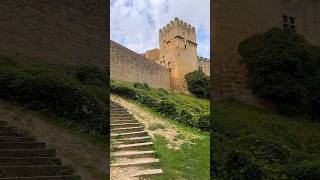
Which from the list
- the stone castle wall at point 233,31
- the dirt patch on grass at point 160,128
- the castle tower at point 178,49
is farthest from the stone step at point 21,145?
the castle tower at point 178,49

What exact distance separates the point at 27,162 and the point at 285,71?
424 inches

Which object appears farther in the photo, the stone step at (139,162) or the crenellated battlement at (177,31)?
the crenellated battlement at (177,31)

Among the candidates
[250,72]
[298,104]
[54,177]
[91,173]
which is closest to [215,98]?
[250,72]

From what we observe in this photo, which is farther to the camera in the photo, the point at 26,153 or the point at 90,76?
the point at 90,76

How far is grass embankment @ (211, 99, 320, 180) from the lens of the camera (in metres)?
10.1

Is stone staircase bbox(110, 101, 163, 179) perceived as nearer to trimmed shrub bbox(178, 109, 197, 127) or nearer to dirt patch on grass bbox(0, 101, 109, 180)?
dirt patch on grass bbox(0, 101, 109, 180)

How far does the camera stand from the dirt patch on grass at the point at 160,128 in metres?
12.8

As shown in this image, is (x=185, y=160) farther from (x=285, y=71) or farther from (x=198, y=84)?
A: (x=198, y=84)

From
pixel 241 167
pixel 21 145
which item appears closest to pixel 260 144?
pixel 241 167

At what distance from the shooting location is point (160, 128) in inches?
540

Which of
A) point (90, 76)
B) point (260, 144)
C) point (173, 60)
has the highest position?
point (173, 60)

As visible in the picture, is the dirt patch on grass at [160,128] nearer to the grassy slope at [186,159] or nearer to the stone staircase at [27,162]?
the grassy slope at [186,159]

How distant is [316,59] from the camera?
17.1 metres

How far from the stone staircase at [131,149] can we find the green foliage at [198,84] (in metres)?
20.8
